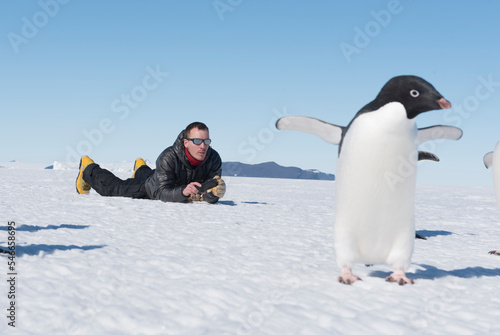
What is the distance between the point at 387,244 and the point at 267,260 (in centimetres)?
67

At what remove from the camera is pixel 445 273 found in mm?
2328

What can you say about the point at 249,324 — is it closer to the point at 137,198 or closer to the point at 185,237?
the point at 185,237

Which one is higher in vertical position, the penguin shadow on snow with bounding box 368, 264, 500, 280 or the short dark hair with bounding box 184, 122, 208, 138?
the short dark hair with bounding box 184, 122, 208, 138

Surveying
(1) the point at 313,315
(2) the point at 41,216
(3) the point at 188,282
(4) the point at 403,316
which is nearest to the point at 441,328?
(4) the point at 403,316

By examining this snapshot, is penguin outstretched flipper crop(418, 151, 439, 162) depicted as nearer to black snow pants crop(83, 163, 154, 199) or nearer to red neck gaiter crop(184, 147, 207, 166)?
red neck gaiter crop(184, 147, 207, 166)

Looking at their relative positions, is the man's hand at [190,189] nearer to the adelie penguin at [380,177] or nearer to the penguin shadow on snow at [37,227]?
the penguin shadow on snow at [37,227]

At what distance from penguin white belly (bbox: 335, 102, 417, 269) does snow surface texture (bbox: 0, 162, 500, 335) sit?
0.16 m

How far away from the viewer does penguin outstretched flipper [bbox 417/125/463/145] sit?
7.05 ft

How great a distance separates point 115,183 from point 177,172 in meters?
1.21

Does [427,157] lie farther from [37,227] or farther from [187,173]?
[187,173]

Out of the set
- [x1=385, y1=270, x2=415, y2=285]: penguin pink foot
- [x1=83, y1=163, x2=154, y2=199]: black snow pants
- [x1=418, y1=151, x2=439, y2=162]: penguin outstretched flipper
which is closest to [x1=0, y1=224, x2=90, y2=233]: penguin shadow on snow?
[x1=385, y1=270, x2=415, y2=285]: penguin pink foot

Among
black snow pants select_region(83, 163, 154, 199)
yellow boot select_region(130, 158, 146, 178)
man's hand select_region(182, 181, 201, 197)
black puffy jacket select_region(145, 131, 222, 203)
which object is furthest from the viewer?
yellow boot select_region(130, 158, 146, 178)

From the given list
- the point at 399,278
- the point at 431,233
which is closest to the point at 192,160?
the point at 431,233

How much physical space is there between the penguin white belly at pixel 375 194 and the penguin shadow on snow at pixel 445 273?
0.19 m
